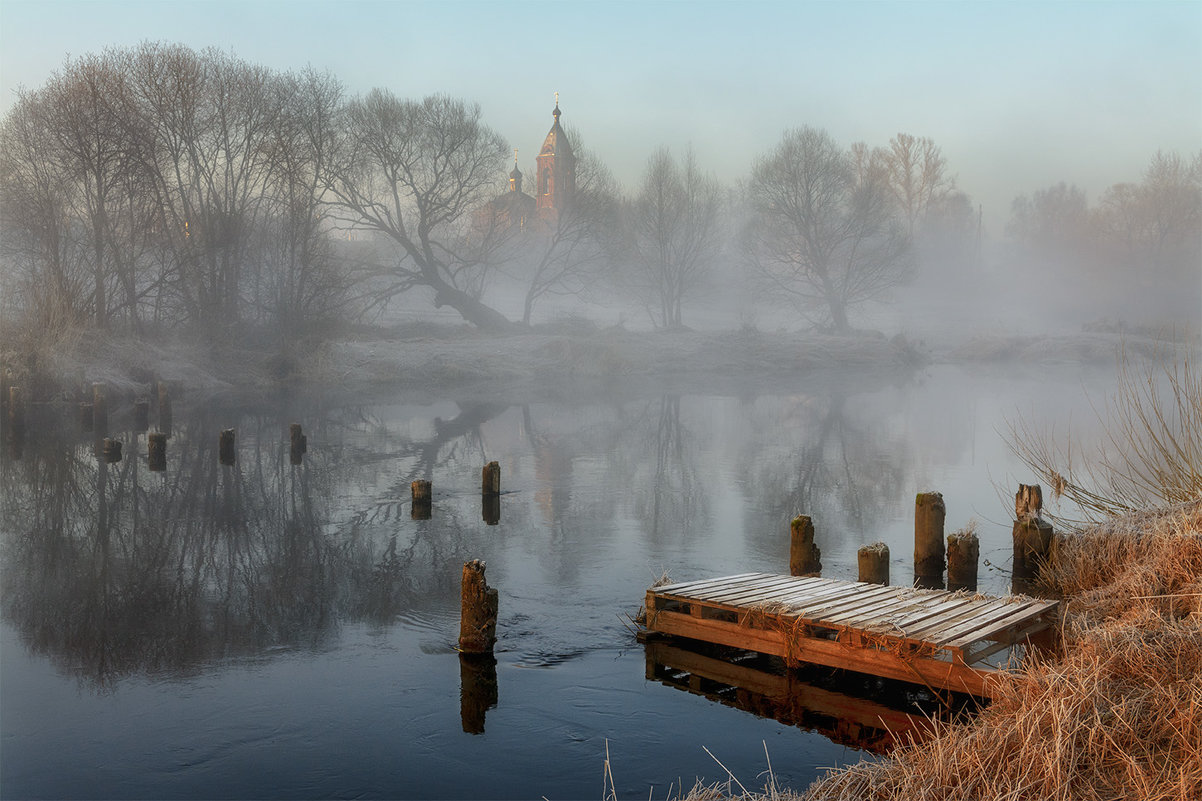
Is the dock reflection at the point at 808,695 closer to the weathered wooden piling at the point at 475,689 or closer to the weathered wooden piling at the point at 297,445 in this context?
the weathered wooden piling at the point at 475,689

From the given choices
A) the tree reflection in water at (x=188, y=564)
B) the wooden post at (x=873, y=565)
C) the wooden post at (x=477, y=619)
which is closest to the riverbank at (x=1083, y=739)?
the wooden post at (x=477, y=619)

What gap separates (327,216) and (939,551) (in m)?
38.9

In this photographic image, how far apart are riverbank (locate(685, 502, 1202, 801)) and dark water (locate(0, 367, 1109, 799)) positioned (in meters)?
1.27

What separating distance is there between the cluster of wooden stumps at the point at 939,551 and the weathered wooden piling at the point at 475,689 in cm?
367

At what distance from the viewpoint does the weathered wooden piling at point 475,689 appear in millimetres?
7221

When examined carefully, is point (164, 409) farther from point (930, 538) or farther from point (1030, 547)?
point (1030, 547)

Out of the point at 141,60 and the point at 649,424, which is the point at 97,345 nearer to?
the point at 141,60

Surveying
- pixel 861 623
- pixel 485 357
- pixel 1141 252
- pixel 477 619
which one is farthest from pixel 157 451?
pixel 1141 252

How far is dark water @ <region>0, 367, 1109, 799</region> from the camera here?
6652mm

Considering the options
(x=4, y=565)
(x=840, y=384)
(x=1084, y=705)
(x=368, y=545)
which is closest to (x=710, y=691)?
(x=1084, y=705)

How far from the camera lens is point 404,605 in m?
9.96

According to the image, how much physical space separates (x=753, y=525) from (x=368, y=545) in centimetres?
522

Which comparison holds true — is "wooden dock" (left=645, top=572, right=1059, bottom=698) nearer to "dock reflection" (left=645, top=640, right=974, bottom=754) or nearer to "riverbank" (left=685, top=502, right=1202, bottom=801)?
"dock reflection" (left=645, top=640, right=974, bottom=754)

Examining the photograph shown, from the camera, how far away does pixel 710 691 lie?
785cm
